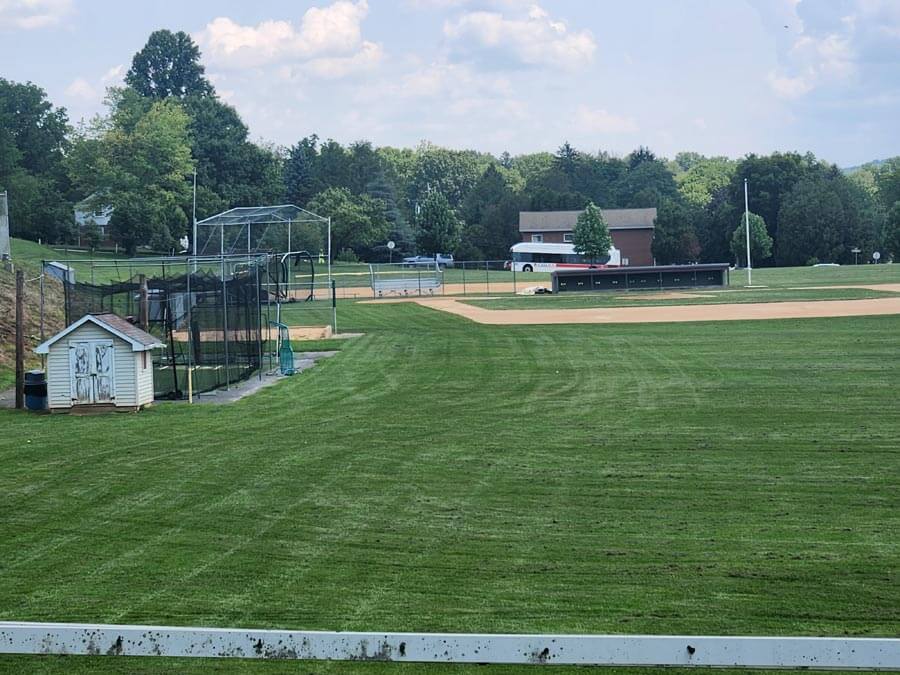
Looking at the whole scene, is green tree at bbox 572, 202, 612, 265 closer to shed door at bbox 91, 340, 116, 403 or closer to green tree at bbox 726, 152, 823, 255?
green tree at bbox 726, 152, 823, 255

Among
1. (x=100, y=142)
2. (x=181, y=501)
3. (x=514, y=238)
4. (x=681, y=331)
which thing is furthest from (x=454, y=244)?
(x=181, y=501)

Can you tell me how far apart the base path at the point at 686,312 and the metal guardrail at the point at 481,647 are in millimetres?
36933

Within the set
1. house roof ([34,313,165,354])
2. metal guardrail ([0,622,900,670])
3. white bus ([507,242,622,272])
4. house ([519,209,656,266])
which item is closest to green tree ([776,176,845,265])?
house ([519,209,656,266])

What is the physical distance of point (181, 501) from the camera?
13.5 m

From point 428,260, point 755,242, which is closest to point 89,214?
point 428,260

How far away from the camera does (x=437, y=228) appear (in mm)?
116188

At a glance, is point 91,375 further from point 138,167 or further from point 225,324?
point 138,167

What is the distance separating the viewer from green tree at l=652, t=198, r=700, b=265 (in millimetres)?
116625

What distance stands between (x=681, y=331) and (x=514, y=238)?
88.6 metres

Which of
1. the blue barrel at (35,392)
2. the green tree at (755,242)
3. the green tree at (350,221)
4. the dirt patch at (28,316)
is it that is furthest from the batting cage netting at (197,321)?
the green tree at (755,242)

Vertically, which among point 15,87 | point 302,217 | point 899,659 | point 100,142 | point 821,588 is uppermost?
point 15,87

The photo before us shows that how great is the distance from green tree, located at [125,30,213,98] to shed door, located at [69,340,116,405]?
5089 inches

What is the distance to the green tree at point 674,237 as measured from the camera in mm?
116625

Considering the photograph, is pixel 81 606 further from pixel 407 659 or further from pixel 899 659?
pixel 899 659
